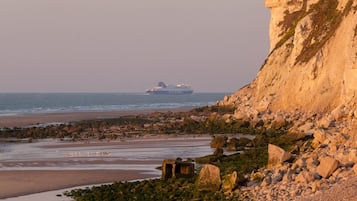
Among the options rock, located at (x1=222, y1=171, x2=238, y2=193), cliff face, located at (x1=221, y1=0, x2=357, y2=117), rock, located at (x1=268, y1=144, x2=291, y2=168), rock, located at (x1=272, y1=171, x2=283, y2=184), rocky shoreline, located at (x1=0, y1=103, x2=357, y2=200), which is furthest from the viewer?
cliff face, located at (x1=221, y1=0, x2=357, y2=117)

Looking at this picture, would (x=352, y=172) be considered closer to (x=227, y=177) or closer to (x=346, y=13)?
(x=227, y=177)

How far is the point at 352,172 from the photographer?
2005 centimetres

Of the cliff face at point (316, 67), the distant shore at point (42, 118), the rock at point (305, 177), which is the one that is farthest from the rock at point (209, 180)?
the distant shore at point (42, 118)

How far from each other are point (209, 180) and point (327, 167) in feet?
12.0

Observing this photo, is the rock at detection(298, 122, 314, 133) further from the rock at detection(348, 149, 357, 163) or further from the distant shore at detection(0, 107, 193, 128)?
the distant shore at detection(0, 107, 193, 128)

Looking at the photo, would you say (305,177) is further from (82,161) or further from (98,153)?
(98,153)

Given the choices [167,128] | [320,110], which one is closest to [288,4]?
Result: [167,128]

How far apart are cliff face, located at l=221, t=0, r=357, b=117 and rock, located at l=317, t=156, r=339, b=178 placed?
1386cm

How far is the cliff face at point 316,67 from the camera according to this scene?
40856mm

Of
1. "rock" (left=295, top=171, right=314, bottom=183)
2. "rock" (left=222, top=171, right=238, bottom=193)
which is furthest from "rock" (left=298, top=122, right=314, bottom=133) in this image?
"rock" (left=295, top=171, right=314, bottom=183)

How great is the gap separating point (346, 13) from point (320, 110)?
22.2ft

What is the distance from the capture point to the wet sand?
2506cm

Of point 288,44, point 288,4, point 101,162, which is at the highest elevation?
point 288,4

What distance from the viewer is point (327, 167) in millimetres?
20438
